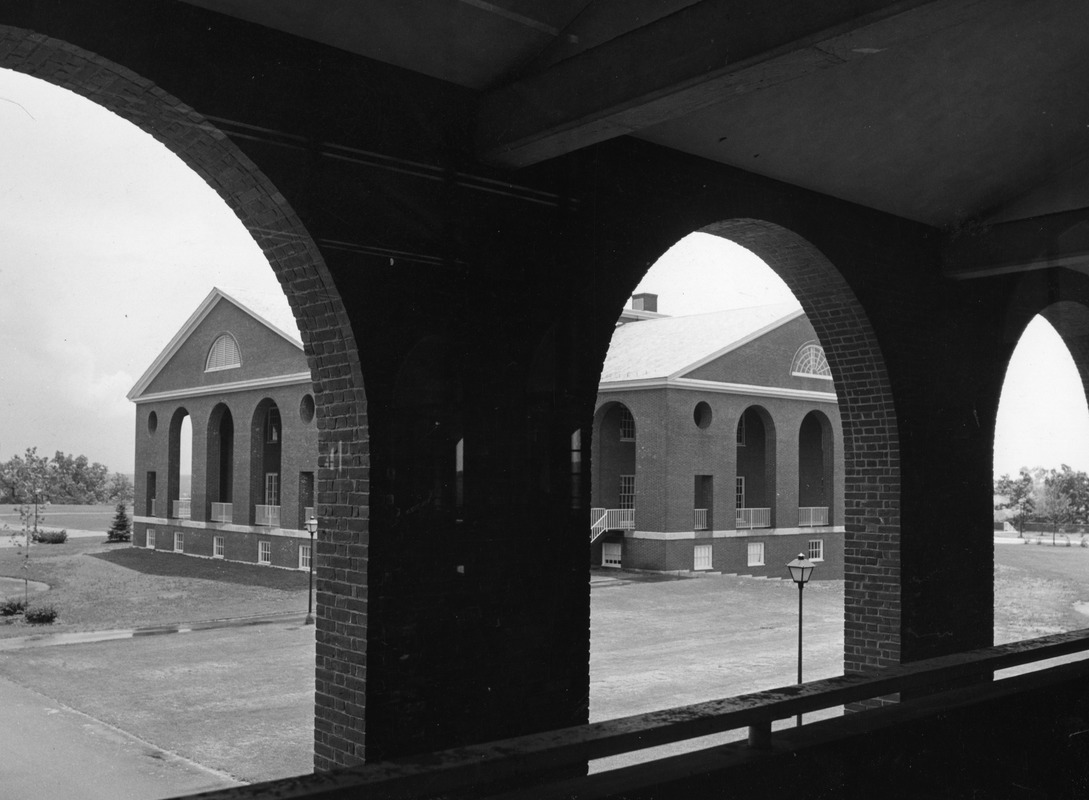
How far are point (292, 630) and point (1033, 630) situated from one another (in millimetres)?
16557

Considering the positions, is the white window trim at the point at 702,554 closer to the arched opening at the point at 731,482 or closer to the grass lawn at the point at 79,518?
the arched opening at the point at 731,482

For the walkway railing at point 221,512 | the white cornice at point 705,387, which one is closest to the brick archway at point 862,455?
the white cornice at point 705,387

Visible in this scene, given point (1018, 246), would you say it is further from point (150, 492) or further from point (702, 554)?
point (150, 492)

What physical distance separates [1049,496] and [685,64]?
4955 centimetres

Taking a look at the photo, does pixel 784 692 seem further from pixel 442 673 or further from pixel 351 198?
pixel 351 198

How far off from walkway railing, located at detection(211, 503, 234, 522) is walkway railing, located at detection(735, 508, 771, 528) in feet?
57.4

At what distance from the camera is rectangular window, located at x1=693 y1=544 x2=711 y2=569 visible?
31219 mm

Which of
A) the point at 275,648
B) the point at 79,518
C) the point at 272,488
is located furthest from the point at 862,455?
the point at 79,518

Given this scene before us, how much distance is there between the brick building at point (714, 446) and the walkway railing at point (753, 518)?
51 mm

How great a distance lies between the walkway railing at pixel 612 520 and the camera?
3127 cm

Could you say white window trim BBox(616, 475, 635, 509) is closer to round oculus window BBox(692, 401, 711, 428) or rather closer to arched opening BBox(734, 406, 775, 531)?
round oculus window BBox(692, 401, 711, 428)

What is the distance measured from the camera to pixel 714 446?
31297 mm

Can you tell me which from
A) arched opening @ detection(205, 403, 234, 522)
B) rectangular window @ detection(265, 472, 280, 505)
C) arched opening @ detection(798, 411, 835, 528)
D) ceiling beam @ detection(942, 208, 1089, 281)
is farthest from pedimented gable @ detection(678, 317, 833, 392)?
ceiling beam @ detection(942, 208, 1089, 281)

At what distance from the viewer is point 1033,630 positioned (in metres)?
22.5
